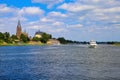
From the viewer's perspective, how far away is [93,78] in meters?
43.3

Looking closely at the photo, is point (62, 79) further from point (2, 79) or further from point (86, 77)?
point (2, 79)

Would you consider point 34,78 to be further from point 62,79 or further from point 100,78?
point 100,78

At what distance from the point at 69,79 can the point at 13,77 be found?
31.0 ft

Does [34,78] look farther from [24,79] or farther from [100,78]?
[100,78]

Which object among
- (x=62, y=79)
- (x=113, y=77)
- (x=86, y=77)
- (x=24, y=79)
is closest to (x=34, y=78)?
(x=24, y=79)

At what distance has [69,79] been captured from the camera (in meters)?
42.8

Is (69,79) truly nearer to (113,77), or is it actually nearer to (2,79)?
(113,77)

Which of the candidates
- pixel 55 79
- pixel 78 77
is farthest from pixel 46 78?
pixel 78 77

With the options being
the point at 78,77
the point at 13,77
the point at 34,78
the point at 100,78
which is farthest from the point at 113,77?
the point at 13,77

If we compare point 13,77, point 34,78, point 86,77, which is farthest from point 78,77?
point 13,77

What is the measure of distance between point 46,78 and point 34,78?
193 cm

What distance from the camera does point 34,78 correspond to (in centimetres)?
4397

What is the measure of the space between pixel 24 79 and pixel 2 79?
3473mm

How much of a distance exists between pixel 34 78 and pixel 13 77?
147 inches
